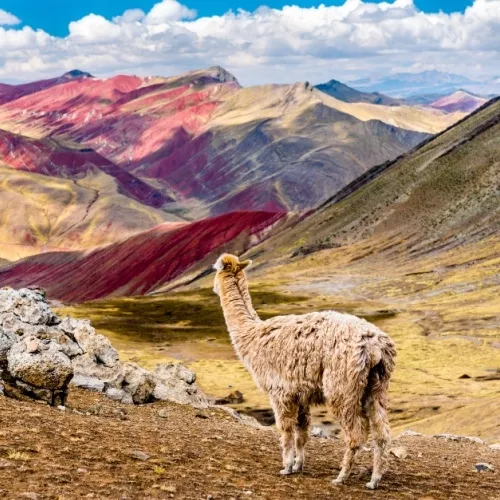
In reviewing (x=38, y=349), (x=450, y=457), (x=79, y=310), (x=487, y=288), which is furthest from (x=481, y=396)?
(x=79, y=310)

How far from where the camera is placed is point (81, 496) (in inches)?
A: 447

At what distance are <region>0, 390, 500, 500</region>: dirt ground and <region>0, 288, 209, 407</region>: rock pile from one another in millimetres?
1340

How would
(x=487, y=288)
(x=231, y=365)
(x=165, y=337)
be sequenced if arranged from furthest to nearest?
(x=487, y=288) < (x=165, y=337) < (x=231, y=365)

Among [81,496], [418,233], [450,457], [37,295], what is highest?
[418,233]

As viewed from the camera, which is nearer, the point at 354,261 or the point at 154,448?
the point at 154,448

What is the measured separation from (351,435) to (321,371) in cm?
149

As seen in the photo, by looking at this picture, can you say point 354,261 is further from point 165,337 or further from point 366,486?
point 366,486

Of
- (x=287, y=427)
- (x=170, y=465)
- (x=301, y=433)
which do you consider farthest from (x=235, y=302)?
(x=170, y=465)

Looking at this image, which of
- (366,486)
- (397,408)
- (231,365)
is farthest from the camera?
(231,365)

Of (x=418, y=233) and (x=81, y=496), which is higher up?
(x=418, y=233)

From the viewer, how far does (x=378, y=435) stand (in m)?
14.3

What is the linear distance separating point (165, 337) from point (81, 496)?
296 ft

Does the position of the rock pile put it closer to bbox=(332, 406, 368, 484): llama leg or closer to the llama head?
the llama head

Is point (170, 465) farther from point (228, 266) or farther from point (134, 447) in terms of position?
point (228, 266)
